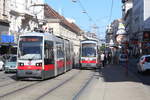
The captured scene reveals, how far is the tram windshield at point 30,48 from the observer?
2147 centimetres

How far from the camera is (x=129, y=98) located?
13805mm

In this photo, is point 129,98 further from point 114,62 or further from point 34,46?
point 114,62

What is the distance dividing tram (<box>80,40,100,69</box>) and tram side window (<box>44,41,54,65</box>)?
12.7 metres

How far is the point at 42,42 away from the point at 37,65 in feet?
4.50

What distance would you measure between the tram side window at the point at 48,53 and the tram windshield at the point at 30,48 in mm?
484

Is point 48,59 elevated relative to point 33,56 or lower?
lower

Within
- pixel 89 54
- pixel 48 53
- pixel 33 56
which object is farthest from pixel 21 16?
pixel 33 56

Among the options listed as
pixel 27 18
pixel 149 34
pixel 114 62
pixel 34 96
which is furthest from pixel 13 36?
pixel 34 96

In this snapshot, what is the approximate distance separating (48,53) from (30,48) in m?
1.38

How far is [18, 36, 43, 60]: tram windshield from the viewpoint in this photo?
21.5 metres

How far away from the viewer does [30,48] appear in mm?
21562

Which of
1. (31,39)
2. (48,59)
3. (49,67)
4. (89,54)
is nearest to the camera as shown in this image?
(31,39)

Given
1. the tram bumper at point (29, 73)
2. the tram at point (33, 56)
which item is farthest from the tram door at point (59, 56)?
the tram bumper at point (29, 73)

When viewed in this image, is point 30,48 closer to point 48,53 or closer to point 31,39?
point 31,39
